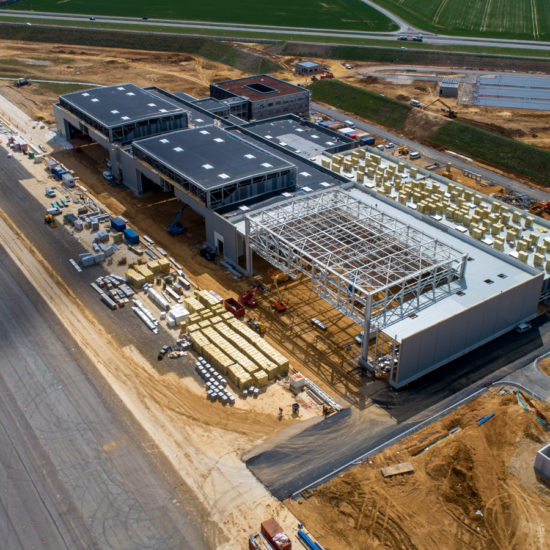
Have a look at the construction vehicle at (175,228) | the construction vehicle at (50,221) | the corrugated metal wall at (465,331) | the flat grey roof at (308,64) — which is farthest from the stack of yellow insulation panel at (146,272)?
the flat grey roof at (308,64)

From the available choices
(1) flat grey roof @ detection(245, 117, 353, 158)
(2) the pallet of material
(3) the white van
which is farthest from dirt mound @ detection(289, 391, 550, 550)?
(1) flat grey roof @ detection(245, 117, 353, 158)

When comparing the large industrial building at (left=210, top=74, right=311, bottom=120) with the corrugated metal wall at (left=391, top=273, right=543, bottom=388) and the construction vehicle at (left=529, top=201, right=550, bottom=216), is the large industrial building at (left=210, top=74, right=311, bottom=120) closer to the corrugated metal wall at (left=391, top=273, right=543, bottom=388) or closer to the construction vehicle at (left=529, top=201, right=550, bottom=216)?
the construction vehicle at (left=529, top=201, right=550, bottom=216)

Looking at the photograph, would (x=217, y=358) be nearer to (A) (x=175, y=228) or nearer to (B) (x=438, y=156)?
(A) (x=175, y=228)

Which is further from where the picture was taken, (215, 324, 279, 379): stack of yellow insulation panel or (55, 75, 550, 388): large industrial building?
(55, 75, 550, 388): large industrial building

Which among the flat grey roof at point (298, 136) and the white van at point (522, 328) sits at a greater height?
the flat grey roof at point (298, 136)

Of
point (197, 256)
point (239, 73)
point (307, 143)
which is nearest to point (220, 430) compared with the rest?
point (197, 256)

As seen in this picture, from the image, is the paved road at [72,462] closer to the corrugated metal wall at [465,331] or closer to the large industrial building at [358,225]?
the large industrial building at [358,225]

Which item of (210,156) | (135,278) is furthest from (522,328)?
(210,156)
